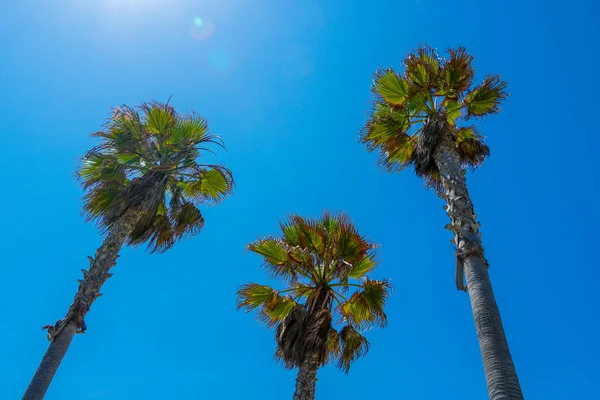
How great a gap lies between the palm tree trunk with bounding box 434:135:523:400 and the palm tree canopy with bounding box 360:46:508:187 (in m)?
1.86

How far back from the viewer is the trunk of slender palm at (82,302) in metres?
8.09

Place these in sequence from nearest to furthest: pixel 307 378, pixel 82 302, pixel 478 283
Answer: pixel 478 283 < pixel 82 302 < pixel 307 378

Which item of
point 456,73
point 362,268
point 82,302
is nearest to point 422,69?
point 456,73

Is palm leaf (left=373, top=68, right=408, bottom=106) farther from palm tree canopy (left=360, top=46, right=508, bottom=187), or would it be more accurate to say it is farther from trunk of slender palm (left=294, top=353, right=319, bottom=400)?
trunk of slender palm (left=294, top=353, right=319, bottom=400)

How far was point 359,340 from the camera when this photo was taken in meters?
11.6

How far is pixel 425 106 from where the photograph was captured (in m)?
11.8

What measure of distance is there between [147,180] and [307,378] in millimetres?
5592

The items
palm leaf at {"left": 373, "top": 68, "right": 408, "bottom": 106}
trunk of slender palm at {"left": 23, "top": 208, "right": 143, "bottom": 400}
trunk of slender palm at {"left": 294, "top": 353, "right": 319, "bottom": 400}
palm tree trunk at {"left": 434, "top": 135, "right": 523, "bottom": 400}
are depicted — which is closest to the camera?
palm tree trunk at {"left": 434, "top": 135, "right": 523, "bottom": 400}

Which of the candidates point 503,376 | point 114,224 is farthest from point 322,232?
point 503,376

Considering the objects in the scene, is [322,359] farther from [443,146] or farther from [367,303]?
[443,146]

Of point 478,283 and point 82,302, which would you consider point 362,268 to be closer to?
point 478,283

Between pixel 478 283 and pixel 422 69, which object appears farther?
pixel 422 69

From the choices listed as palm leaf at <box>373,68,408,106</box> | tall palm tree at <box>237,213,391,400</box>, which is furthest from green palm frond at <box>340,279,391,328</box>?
palm leaf at <box>373,68,408,106</box>

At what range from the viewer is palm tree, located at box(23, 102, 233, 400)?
10.9 m
